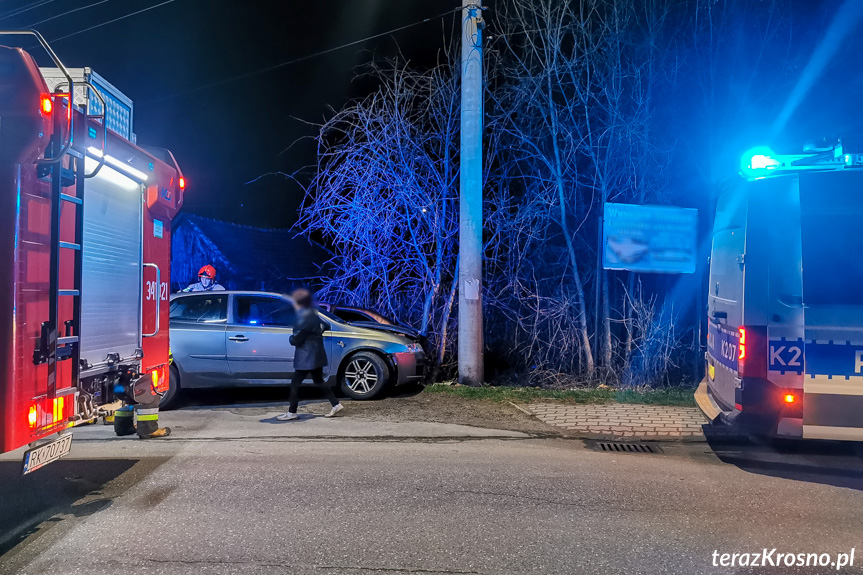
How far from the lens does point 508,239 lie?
10.9m

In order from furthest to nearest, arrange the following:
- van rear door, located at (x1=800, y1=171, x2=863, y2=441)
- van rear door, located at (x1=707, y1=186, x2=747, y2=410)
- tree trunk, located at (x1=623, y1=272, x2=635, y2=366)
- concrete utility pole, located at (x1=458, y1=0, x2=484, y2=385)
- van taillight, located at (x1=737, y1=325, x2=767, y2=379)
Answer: tree trunk, located at (x1=623, y1=272, x2=635, y2=366)
concrete utility pole, located at (x1=458, y1=0, x2=484, y2=385)
van rear door, located at (x1=707, y1=186, x2=747, y2=410)
van taillight, located at (x1=737, y1=325, x2=767, y2=379)
van rear door, located at (x1=800, y1=171, x2=863, y2=441)

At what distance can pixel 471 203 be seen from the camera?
9.93 meters

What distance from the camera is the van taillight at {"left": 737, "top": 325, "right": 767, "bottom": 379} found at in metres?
5.27

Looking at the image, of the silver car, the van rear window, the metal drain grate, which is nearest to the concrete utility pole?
the silver car

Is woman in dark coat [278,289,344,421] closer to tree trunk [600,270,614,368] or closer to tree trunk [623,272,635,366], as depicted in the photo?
tree trunk [600,270,614,368]

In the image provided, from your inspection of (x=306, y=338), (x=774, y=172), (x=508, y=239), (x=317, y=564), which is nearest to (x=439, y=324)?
(x=508, y=239)

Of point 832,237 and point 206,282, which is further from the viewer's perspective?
point 206,282

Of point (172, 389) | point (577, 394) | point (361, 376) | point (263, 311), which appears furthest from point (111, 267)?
point (577, 394)

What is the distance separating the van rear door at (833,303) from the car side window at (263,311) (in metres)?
6.36

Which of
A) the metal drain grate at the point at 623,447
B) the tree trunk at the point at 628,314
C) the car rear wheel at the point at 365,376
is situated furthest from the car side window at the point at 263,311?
the tree trunk at the point at 628,314

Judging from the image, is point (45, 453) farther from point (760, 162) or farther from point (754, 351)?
point (760, 162)

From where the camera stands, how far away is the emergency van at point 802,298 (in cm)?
518

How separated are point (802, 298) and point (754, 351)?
573mm

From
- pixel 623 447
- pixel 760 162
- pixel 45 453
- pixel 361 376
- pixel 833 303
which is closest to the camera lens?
pixel 45 453
